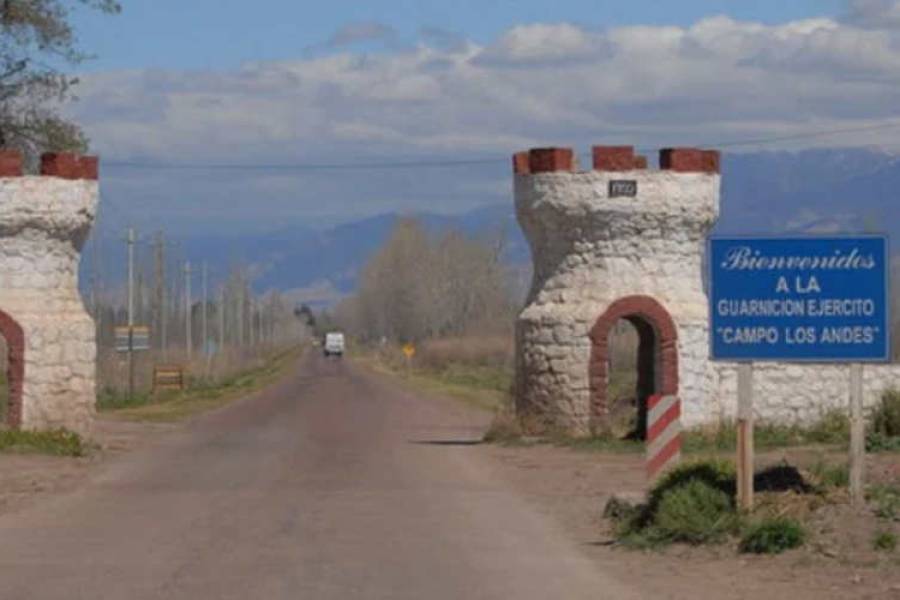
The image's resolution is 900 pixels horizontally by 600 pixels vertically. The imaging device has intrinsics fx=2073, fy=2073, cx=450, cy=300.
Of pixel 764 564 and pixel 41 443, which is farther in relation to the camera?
pixel 41 443

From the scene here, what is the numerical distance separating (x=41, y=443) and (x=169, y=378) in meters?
46.2

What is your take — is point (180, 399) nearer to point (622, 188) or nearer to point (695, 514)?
point (622, 188)

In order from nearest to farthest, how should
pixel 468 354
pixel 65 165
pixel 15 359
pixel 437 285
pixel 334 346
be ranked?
1. pixel 15 359
2. pixel 65 165
3. pixel 468 354
4. pixel 334 346
5. pixel 437 285

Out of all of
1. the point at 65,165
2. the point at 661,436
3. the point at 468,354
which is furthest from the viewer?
the point at 468,354

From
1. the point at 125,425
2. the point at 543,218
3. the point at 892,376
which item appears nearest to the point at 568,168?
the point at 543,218

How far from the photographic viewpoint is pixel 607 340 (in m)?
36.0

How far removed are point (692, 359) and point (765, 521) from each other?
17080 mm

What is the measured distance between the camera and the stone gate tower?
35.9 m

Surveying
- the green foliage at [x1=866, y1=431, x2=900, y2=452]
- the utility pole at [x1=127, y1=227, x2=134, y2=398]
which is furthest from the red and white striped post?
the utility pole at [x1=127, y1=227, x2=134, y2=398]

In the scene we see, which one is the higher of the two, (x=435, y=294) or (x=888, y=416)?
(x=435, y=294)

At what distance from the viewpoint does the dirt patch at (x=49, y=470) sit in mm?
26000

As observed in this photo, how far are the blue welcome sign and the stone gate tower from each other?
605 inches

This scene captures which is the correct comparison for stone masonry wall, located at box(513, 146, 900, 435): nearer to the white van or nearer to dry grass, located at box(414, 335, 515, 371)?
dry grass, located at box(414, 335, 515, 371)

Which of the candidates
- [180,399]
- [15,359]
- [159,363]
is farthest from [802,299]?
[159,363]
